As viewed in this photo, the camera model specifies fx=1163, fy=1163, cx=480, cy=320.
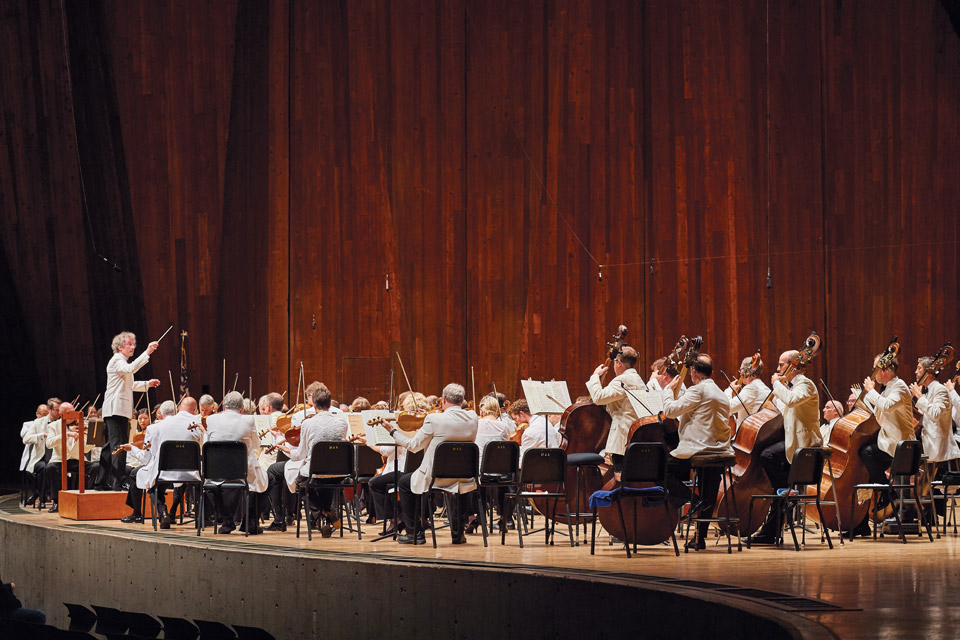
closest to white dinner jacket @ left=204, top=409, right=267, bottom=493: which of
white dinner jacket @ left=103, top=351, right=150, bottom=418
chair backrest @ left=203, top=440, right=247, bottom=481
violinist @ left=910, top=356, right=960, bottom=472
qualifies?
chair backrest @ left=203, top=440, right=247, bottom=481

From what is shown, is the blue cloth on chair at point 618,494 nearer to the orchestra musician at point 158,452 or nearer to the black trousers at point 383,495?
the black trousers at point 383,495

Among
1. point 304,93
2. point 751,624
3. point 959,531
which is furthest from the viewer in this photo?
point 304,93

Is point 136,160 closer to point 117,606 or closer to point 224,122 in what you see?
point 224,122

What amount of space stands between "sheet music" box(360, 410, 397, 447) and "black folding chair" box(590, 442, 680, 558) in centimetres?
166

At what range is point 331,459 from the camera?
789 centimetres

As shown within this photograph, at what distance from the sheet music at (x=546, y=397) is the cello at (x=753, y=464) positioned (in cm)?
129

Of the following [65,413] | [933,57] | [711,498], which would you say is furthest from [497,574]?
[933,57]

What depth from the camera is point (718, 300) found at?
41.0 feet

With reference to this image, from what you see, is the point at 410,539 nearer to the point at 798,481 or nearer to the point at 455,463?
the point at 455,463

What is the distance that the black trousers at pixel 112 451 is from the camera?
9.49 metres

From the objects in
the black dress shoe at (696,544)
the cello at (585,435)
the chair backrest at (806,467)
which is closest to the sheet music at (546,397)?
the cello at (585,435)

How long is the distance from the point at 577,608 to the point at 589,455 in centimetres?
281

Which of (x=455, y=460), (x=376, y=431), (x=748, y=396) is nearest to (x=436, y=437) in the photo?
(x=455, y=460)

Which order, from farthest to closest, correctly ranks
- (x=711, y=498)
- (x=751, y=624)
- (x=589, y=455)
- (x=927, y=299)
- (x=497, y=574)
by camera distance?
(x=927, y=299) < (x=589, y=455) < (x=711, y=498) < (x=497, y=574) < (x=751, y=624)
